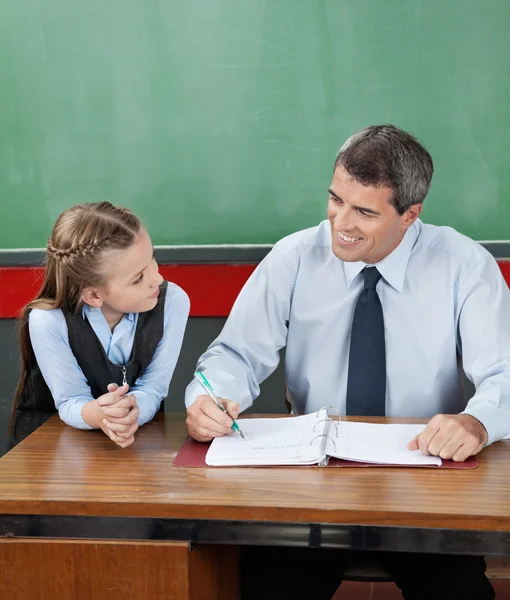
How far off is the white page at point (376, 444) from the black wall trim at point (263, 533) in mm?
203

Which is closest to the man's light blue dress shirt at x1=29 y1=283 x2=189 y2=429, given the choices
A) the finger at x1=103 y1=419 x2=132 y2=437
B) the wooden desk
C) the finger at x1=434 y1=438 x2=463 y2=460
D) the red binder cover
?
the finger at x1=103 y1=419 x2=132 y2=437

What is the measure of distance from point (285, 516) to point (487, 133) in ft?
5.18

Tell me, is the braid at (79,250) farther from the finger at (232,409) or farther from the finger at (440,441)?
the finger at (440,441)

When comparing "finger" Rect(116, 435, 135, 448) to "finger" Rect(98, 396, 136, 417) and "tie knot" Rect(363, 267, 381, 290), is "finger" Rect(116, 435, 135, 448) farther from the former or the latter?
"tie knot" Rect(363, 267, 381, 290)

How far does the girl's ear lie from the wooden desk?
473 millimetres

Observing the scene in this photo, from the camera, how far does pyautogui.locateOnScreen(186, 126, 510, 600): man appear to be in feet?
6.12

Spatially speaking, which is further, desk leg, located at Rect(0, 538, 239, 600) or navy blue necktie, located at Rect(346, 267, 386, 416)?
navy blue necktie, located at Rect(346, 267, 386, 416)

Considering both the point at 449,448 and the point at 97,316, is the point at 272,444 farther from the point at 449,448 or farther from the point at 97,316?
the point at 97,316

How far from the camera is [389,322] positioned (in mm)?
1995

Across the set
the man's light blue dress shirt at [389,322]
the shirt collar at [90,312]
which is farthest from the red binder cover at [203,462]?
the shirt collar at [90,312]

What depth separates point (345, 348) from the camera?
2.04 metres

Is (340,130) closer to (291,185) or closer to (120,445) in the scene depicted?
(291,185)

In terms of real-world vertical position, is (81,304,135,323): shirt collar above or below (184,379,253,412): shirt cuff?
above

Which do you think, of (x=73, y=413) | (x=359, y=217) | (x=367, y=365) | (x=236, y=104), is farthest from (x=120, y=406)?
(x=236, y=104)
